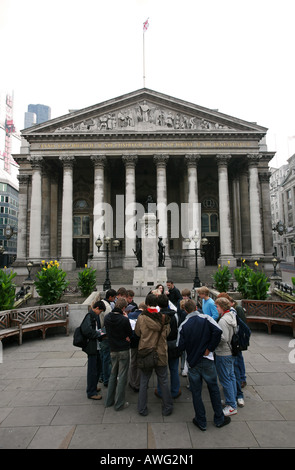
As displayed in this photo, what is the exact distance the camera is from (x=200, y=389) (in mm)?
4625

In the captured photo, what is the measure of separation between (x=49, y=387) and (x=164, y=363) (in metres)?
3.02

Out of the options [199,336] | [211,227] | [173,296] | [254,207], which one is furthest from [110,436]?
[211,227]

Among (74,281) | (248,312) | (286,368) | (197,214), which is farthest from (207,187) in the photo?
(286,368)

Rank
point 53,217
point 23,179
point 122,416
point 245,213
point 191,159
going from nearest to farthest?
point 122,416 < point 191,159 < point 245,213 < point 53,217 < point 23,179

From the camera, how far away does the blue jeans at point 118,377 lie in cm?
516

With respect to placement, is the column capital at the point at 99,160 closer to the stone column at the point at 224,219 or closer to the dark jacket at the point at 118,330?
the stone column at the point at 224,219

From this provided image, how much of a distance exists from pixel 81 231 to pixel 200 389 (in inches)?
1349

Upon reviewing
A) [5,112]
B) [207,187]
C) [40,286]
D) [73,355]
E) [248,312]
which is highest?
[5,112]

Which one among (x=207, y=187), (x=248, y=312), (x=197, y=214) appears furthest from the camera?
(x=207, y=187)

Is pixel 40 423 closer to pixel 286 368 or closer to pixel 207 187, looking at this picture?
pixel 286 368

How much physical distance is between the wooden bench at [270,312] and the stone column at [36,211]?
25532 millimetres

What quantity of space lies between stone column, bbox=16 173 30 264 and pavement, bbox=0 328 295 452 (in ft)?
98.5

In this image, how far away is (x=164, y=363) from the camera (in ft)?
16.2

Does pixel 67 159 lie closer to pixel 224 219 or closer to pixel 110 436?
pixel 224 219
